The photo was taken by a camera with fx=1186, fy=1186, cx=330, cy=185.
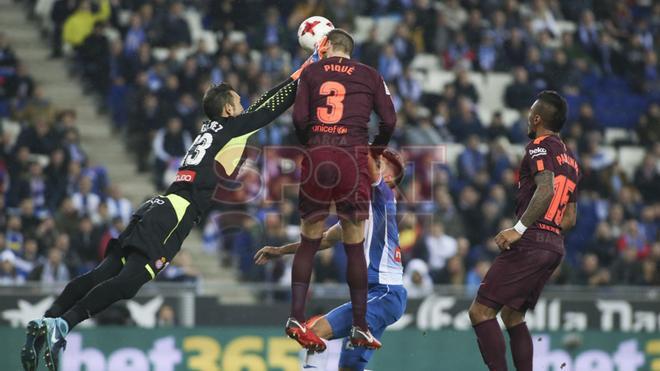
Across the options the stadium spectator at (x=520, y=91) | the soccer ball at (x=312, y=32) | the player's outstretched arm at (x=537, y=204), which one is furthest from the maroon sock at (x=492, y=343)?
the stadium spectator at (x=520, y=91)

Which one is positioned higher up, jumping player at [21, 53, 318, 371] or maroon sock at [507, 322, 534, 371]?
jumping player at [21, 53, 318, 371]

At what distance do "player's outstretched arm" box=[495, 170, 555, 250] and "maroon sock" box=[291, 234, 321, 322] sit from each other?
4.94 ft

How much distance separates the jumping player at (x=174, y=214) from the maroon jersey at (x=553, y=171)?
2006mm

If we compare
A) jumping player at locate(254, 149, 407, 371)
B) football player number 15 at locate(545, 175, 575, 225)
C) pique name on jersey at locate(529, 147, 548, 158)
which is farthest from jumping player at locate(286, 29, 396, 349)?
football player number 15 at locate(545, 175, 575, 225)

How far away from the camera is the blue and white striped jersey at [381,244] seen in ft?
33.1

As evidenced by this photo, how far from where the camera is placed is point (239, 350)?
13.8 m

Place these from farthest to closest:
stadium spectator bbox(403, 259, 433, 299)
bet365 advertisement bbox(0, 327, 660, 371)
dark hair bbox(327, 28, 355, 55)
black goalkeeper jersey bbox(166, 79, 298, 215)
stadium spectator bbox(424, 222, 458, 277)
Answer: stadium spectator bbox(424, 222, 458, 277)
stadium spectator bbox(403, 259, 433, 299)
bet365 advertisement bbox(0, 327, 660, 371)
black goalkeeper jersey bbox(166, 79, 298, 215)
dark hair bbox(327, 28, 355, 55)

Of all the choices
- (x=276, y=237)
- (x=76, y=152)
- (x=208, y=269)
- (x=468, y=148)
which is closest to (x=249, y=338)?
(x=276, y=237)

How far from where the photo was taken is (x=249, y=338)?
45.4ft

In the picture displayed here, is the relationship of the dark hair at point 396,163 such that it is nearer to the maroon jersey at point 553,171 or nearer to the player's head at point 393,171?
the player's head at point 393,171

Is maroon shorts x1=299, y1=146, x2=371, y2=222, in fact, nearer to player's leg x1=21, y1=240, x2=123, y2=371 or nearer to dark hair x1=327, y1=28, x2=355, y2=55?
dark hair x1=327, y1=28, x2=355, y2=55

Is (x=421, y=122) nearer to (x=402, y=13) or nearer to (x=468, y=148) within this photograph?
(x=468, y=148)

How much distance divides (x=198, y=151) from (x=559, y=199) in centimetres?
304

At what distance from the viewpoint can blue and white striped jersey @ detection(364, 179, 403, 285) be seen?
10.1 metres
